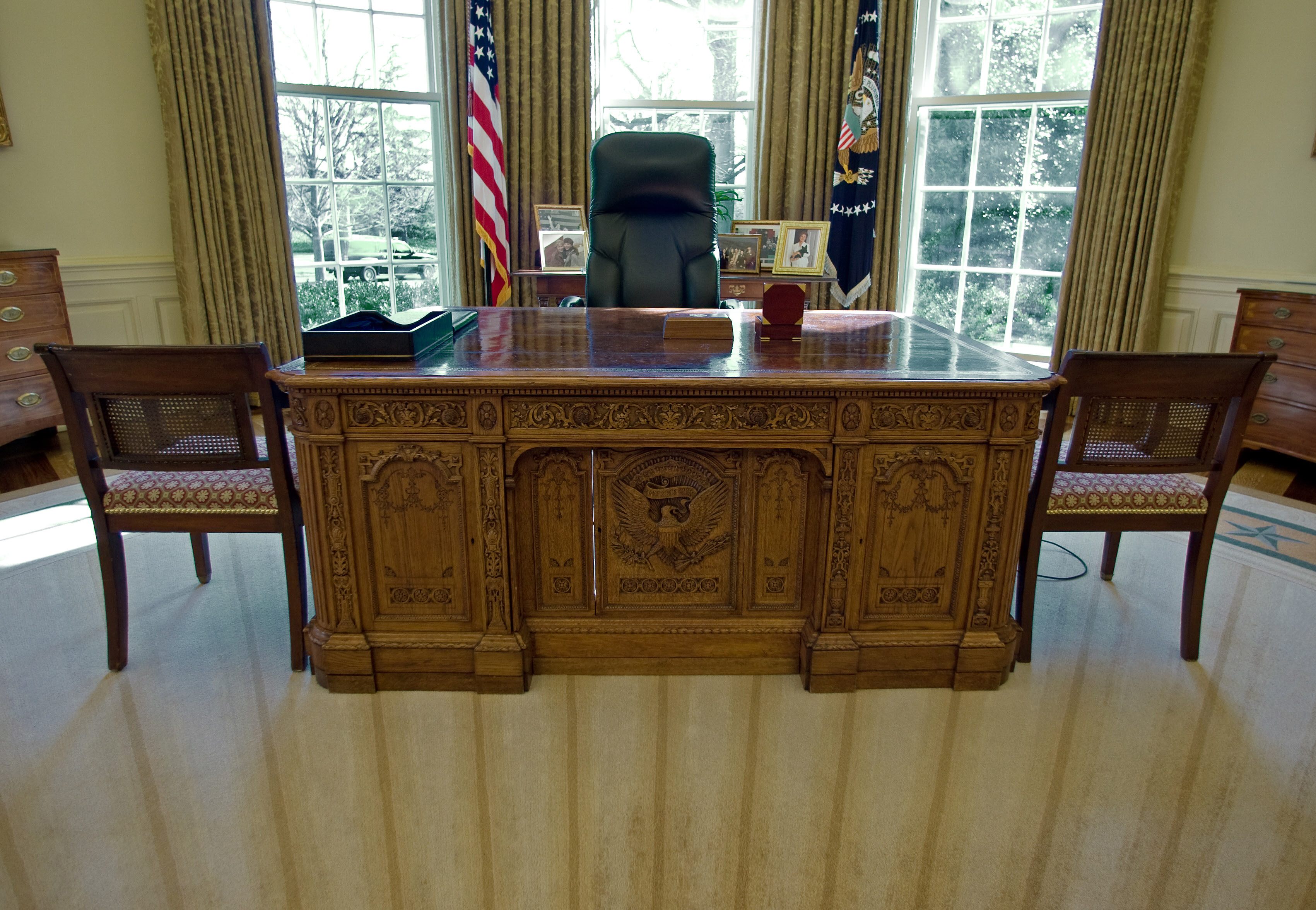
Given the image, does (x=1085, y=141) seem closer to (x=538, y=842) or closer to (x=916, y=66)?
(x=916, y=66)

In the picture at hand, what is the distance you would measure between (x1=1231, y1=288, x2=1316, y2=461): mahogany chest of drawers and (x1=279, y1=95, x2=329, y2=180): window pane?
4.65m

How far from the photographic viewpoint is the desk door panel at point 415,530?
183 centimetres

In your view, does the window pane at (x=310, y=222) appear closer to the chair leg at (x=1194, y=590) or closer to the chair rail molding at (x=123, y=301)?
the chair rail molding at (x=123, y=301)

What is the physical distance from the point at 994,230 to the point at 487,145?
9.52ft

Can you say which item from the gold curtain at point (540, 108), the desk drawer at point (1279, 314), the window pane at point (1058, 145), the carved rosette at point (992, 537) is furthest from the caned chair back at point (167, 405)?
the window pane at point (1058, 145)

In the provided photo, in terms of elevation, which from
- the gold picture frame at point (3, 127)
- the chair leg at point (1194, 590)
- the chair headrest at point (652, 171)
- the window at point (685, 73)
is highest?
the window at point (685, 73)

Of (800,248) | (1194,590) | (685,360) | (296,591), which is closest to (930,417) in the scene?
(685,360)

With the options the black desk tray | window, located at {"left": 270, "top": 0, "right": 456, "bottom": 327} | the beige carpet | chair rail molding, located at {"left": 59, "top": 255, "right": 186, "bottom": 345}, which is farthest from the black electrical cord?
chair rail molding, located at {"left": 59, "top": 255, "right": 186, "bottom": 345}

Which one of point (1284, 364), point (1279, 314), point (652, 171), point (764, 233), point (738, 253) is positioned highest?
point (652, 171)

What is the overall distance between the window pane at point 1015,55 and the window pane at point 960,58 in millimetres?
62

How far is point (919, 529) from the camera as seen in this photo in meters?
1.90

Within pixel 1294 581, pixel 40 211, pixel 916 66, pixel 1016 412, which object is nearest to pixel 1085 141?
pixel 916 66

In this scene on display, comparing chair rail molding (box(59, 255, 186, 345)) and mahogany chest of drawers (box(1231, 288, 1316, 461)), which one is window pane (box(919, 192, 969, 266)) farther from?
chair rail molding (box(59, 255, 186, 345))

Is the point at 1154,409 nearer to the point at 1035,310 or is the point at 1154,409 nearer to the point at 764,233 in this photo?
the point at 764,233
